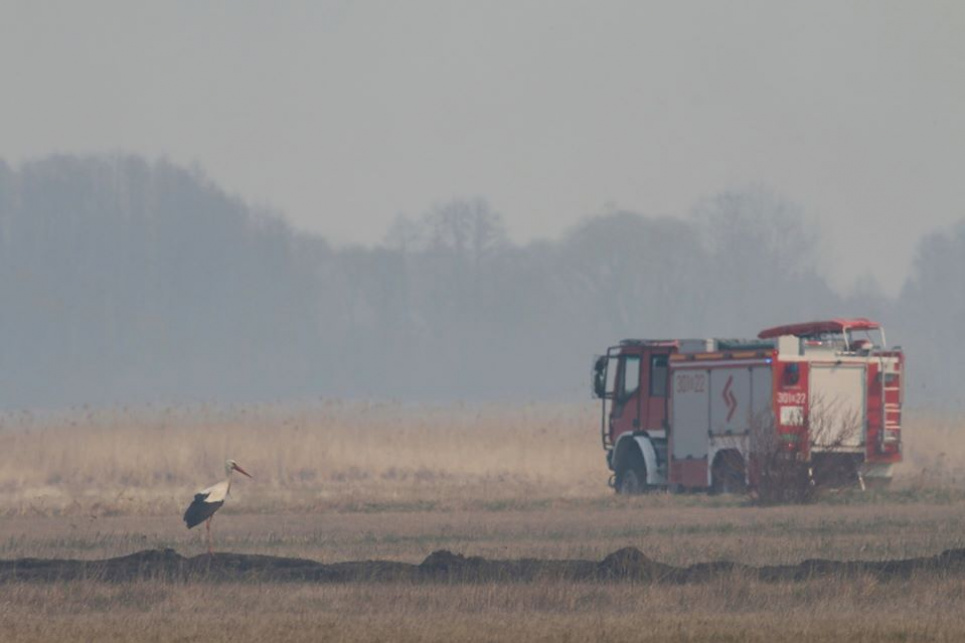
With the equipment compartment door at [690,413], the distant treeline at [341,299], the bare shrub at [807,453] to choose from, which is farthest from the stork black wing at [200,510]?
the distant treeline at [341,299]

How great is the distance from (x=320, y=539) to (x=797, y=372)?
11207 mm

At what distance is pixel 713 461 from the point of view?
34344 millimetres

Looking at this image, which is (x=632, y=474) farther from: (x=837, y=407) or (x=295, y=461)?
(x=295, y=461)

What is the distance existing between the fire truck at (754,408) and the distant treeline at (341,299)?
88147 mm

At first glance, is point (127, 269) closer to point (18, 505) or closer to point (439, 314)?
point (439, 314)

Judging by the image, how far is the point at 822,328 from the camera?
35.3m

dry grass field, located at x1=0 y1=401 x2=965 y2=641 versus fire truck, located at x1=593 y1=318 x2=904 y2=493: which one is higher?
fire truck, located at x1=593 y1=318 x2=904 y2=493

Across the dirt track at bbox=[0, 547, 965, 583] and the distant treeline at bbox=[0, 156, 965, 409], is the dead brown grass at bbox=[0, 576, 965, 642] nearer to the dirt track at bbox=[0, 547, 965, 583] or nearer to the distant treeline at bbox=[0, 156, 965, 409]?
the dirt track at bbox=[0, 547, 965, 583]

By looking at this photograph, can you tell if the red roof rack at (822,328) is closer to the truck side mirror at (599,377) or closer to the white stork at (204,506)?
the truck side mirror at (599,377)

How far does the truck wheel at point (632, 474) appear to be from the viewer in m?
35.7

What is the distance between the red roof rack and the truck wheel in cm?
320

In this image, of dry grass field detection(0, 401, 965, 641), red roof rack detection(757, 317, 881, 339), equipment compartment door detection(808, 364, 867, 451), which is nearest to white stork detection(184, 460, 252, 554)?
dry grass field detection(0, 401, 965, 641)

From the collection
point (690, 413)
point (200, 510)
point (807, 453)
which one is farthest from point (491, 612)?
point (690, 413)

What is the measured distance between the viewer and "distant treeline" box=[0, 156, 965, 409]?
129m
